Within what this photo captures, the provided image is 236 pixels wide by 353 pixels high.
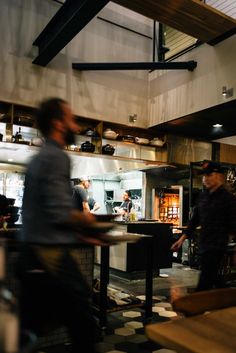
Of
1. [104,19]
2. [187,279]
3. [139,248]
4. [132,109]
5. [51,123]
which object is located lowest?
[187,279]

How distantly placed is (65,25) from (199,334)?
455cm

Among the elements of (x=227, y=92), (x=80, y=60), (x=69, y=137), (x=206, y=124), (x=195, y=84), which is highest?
(x=80, y=60)

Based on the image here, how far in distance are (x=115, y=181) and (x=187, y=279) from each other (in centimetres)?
493

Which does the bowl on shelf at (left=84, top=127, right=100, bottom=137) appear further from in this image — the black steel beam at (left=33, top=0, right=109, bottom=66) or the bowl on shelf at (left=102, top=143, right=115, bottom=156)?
the black steel beam at (left=33, top=0, right=109, bottom=66)

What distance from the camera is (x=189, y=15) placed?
4828 millimetres

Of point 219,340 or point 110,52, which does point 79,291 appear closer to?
point 219,340

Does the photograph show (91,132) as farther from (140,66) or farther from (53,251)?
(53,251)

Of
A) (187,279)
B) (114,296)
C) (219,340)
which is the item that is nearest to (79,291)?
(219,340)

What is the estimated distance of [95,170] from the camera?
10047 mm

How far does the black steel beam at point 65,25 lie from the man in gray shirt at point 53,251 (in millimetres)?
3260

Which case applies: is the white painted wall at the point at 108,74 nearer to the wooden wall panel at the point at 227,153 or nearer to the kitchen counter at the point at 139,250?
the wooden wall panel at the point at 227,153

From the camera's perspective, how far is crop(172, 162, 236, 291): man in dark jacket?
3.15 meters

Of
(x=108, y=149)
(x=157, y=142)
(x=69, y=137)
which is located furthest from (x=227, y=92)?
(x=69, y=137)

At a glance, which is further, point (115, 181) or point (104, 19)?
point (115, 181)
